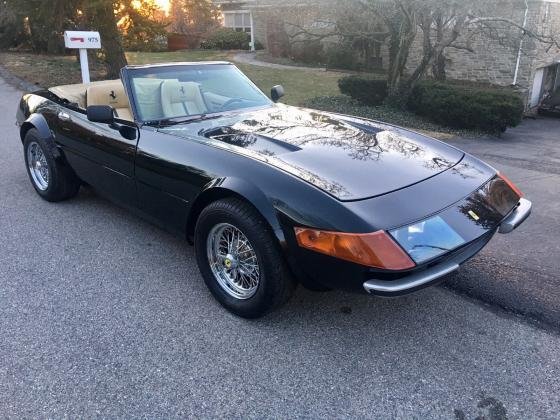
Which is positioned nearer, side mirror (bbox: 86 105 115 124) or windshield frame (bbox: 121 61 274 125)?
side mirror (bbox: 86 105 115 124)

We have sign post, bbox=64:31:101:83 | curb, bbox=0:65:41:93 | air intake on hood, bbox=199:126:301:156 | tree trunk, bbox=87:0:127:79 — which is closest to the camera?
air intake on hood, bbox=199:126:301:156

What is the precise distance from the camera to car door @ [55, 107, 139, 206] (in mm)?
3707

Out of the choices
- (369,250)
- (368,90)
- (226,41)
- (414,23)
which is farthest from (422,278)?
(226,41)

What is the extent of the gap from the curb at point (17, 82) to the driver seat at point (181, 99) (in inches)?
409

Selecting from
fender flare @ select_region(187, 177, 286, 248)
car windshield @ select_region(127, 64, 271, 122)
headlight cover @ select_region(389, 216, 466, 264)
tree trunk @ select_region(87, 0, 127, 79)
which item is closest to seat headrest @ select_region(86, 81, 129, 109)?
car windshield @ select_region(127, 64, 271, 122)

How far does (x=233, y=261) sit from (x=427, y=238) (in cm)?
116

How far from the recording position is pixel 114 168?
12.6 feet

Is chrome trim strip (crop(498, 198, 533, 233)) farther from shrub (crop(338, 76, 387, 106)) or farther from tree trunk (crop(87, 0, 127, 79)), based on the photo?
tree trunk (crop(87, 0, 127, 79))

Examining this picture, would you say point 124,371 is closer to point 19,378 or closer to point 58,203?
point 19,378

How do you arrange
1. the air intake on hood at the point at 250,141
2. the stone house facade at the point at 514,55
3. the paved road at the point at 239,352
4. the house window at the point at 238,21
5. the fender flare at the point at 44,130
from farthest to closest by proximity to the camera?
the house window at the point at 238,21 → the stone house facade at the point at 514,55 → the fender flare at the point at 44,130 → the air intake on hood at the point at 250,141 → the paved road at the point at 239,352

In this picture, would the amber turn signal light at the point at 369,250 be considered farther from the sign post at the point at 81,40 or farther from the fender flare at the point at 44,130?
the sign post at the point at 81,40

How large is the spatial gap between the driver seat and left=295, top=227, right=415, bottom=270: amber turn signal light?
1.99m

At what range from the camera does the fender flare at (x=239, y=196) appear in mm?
2645

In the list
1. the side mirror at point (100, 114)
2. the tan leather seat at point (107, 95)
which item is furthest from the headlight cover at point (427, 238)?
the tan leather seat at point (107, 95)
